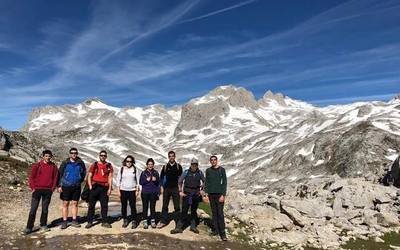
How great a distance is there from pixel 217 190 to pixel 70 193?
782cm

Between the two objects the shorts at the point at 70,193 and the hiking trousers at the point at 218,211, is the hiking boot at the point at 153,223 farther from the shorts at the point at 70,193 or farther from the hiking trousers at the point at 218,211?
the shorts at the point at 70,193

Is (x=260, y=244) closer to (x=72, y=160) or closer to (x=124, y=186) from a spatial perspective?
(x=124, y=186)

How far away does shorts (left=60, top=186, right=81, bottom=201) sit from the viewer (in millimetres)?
22734

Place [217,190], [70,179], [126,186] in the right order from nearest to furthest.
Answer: [217,190] < [70,179] < [126,186]

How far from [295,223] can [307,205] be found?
10.2 ft

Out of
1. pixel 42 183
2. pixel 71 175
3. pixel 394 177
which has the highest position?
pixel 394 177

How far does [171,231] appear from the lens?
2281 cm

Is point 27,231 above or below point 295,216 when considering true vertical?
below

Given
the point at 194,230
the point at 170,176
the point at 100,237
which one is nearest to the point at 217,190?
the point at 194,230

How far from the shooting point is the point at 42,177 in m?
22.4

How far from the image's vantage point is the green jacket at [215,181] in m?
22.6

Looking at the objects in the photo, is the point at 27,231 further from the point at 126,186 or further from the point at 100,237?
the point at 126,186

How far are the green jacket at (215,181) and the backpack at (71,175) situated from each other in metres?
6.93

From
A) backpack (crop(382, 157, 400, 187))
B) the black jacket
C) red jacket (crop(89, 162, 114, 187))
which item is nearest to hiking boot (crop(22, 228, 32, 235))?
red jacket (crop(89, 162, 114, 187))
